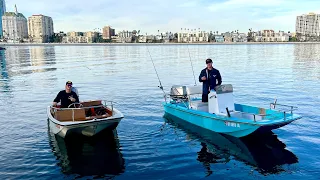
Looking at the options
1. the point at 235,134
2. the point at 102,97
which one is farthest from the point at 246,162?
the point at 102,97

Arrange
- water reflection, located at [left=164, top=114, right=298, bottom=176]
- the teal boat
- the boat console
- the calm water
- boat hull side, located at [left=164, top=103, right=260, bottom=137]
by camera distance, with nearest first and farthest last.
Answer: the calm water, water reflection, located at [left=164, top=114, right=298, bottom=176], the teal boat, boat hull side, located at [left=164, top=103, right=260, bottom=137], the boat console

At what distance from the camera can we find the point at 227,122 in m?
12.5

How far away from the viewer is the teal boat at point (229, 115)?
11.7 metres

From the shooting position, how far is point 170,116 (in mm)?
16500

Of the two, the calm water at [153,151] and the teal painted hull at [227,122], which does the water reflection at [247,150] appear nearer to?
the calm water at [153,151]

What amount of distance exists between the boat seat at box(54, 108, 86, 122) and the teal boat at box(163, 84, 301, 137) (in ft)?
15.9

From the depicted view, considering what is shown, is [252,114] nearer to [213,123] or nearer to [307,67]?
[213,123]

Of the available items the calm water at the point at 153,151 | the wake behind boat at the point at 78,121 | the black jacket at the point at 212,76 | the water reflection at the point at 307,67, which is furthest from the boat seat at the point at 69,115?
the water reflection at the point at 307,67

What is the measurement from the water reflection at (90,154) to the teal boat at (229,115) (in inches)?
143

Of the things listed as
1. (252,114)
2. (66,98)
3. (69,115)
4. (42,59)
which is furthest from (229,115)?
(42,59)

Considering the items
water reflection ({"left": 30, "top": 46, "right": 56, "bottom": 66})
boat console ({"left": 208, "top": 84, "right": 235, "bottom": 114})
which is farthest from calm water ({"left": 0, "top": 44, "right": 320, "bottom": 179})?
water reflection ({"left": 30, "top": 46, "right": 56, "bottom": 66})

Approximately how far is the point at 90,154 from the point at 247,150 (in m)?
5.54

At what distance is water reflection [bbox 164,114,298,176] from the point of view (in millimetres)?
10359

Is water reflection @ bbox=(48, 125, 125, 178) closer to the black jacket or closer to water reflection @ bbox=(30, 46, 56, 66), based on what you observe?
the black jacket
